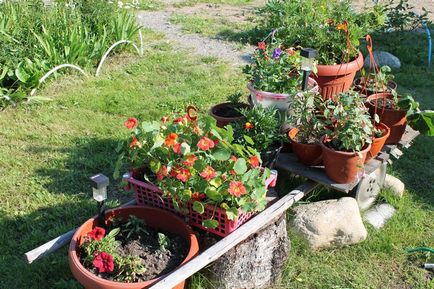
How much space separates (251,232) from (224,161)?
16.0 inches

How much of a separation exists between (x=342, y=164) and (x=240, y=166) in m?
0.83

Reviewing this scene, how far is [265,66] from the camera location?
144 inches

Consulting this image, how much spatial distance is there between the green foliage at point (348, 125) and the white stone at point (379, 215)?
26.0 inches

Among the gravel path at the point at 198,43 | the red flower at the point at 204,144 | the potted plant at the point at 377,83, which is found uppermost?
the red flower at the point at 204,144

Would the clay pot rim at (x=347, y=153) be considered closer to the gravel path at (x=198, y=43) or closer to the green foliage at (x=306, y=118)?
the green foliage at (x=306, y=118)

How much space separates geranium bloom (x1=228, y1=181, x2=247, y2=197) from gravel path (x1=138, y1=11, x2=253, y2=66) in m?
3.96

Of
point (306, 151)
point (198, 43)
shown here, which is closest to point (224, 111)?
point (306, 151)

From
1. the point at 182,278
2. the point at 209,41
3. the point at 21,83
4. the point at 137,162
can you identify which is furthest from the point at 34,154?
the point at 209,41

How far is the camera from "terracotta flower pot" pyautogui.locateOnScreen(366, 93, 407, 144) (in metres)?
3.65

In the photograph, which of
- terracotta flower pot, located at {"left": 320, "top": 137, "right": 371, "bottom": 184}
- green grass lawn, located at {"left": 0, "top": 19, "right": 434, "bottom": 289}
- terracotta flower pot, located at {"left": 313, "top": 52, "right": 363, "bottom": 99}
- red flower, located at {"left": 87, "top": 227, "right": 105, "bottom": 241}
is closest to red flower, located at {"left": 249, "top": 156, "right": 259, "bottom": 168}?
terracotta flower pot, located at {"left": 320, "top": 137, "right": 371, "bottom": 184}

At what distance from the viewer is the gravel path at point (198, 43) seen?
21.8ft

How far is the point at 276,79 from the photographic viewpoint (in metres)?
3.59

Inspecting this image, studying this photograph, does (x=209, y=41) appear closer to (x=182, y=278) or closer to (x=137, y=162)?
(x=137, y=162)

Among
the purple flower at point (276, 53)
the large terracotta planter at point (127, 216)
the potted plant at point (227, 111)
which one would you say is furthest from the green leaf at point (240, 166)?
the purple flower at point (276, 53)
